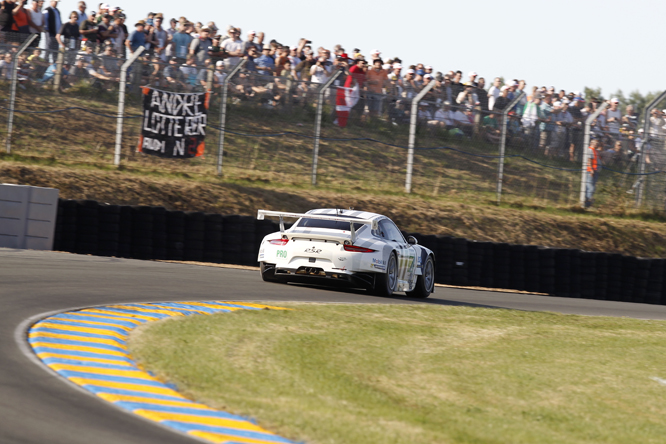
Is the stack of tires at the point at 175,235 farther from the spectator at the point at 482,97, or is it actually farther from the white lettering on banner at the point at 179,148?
the spectator at the point at 482,97

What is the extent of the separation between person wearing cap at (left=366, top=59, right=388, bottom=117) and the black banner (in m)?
3.89

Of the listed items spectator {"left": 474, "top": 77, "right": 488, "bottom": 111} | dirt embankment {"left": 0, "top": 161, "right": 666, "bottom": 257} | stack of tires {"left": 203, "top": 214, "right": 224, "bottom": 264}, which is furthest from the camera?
spectator {"left": 474, "top": 77, "right": 488, "bottom": 111}

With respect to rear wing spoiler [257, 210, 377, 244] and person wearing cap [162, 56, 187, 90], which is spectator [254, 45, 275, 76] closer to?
person wearing cap [162, 56, 187, 90]

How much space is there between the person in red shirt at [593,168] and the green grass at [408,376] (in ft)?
41.9

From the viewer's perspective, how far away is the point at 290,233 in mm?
12758

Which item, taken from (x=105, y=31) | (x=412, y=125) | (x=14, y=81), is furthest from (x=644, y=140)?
(x=14, y=81)

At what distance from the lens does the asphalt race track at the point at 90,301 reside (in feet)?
15.7

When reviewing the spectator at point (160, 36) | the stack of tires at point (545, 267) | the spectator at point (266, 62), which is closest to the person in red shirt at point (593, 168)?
the stack of tires at point (545, 267)

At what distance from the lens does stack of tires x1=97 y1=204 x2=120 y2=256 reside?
1544 centimetres

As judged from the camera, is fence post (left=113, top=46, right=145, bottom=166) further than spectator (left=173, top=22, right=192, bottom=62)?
No

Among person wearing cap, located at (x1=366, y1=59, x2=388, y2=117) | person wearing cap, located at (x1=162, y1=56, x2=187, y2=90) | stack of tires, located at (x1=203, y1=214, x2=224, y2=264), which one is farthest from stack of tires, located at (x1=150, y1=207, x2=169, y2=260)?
person wearing cap, located at (x1=366, y1=59, x2=388, y2=117)

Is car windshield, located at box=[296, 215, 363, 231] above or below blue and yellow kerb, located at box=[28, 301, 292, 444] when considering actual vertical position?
above

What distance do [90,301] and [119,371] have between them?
364 cm

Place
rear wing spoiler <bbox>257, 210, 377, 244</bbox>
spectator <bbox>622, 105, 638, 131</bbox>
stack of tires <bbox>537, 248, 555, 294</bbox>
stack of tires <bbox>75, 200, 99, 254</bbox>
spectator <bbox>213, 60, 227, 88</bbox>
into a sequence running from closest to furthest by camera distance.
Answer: rear wing spoiler <bbox>257, 210, 377, 244</bbox> → stack of tires <bbox>75, 200, 99, 254</bbox> → stack of tires <bbox>537, 248, 555, 294</bbox> → spectator <bbox>213, 60, 227, 88</bbox> → spectator <bbox>622, 105, 638, 131</bbox>
